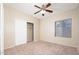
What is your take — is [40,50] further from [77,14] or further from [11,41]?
[77,14]

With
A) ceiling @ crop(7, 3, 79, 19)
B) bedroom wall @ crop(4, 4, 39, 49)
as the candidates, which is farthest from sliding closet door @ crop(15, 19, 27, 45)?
ceiling @ crop(7, 3, 79, 19)

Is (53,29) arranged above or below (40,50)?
above

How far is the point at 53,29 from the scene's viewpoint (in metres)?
2.10

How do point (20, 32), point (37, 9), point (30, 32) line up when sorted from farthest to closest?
point (30, 32)
point (20, 32)
point (37, 9)

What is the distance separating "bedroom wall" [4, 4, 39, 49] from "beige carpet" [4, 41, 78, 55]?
119mm

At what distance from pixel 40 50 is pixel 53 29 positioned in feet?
1.72

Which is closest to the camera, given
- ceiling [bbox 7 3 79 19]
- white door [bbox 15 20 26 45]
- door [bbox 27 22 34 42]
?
ceiling [bbox 7 3 79 19]

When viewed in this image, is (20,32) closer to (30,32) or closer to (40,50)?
(30,32)

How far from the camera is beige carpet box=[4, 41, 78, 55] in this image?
74.1 inches

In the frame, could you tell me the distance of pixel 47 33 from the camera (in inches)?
85.6

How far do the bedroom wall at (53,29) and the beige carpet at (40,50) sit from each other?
102 millimetres

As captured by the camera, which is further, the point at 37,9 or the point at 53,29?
the point at 53,29

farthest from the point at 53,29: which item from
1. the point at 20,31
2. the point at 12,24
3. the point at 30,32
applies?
the point at 12,24

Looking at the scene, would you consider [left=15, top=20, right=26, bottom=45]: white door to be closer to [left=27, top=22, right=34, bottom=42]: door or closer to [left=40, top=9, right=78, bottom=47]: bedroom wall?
[left=27, top=22, right=34, bottom=42]: door
